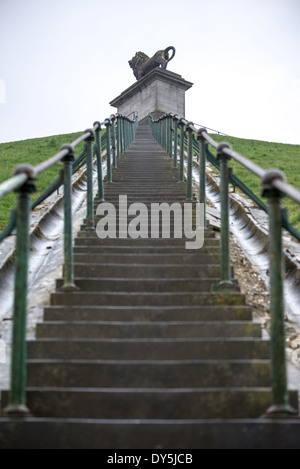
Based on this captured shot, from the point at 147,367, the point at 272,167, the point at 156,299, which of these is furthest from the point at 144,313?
the point at 272,167

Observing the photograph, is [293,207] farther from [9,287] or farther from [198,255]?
[9,287]

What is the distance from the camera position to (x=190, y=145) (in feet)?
18.4

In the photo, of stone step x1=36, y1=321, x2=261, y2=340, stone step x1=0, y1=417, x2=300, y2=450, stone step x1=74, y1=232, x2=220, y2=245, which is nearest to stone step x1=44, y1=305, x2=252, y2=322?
stone step x1=36, y1=321, x2=261, y2=340

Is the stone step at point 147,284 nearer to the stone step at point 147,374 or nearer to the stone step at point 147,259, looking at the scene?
the stone step at point 147,259

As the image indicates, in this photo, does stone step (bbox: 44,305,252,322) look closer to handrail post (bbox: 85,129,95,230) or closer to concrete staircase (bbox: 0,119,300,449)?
concrete staircase (bbox: 0,119,300,449)

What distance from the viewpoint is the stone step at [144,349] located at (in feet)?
8.57

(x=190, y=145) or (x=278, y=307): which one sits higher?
(x=190, y=145)

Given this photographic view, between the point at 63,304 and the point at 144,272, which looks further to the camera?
the point at 144,272

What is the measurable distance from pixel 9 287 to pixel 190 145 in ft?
9.06

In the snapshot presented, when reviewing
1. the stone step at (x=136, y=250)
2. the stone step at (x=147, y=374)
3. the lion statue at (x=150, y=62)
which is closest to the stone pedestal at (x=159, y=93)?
the lion statue at (x=150, y=62)

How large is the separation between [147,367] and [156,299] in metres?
0.68
